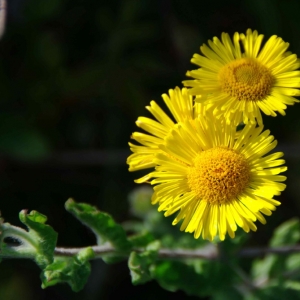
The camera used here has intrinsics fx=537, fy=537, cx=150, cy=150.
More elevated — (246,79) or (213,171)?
(246,79)

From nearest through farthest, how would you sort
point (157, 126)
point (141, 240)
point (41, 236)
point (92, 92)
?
point (41, 236), point (157, 126), point (141, 240), point (92, 92)

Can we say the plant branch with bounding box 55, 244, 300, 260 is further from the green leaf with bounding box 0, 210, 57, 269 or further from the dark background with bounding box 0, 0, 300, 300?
the dark background with bounding box 0, 0, 300, 300

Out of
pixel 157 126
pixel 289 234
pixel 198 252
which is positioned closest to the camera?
pixel 157 126

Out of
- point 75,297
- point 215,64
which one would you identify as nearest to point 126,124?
point 75,297

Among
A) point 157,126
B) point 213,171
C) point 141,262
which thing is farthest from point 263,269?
point 157,126

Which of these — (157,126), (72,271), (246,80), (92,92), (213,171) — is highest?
(92,92)

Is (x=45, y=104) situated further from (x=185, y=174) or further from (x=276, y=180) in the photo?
(x=276, y=180)

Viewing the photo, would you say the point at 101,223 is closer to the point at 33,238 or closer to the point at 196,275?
the point at 33,238
